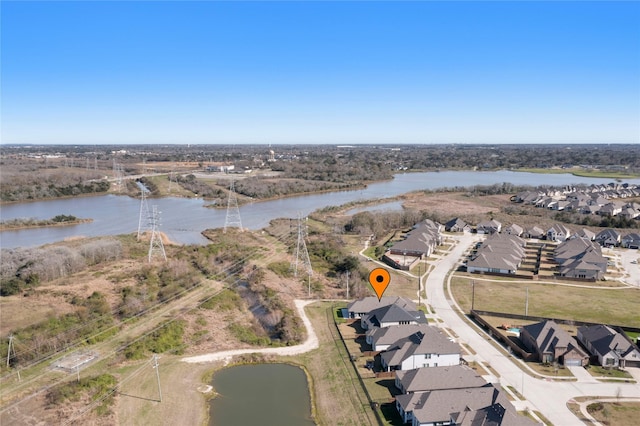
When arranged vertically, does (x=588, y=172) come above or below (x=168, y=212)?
above

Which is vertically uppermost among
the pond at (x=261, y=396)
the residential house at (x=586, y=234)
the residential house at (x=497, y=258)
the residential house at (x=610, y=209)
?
the residential house at (x=610, y=209)

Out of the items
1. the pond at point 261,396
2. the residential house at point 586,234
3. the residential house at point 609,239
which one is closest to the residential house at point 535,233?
the residential house at point 586,234

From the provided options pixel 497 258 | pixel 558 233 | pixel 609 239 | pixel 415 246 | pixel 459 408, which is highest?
pixel 558 233

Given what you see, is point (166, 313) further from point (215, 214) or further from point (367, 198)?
point (367, 198)

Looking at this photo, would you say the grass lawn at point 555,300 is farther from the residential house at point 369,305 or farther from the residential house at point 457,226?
the residential house at point 457,226

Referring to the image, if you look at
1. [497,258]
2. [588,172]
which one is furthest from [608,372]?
[588,172]

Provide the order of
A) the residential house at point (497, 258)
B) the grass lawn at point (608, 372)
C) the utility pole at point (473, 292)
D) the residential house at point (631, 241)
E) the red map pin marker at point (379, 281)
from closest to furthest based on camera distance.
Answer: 1. the grass lawn at point (608, 372)
2. the red map pin marker at point (379, 281)
3. the utility pole at point (473, 292)
4. the residential house at point (497, 258)
5. the residential house at point (631, 241)

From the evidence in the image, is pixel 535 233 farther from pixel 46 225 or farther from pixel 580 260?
pixel 46 225

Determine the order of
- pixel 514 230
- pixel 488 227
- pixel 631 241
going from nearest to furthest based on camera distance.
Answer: pixel 631 241 < pixel 514 230 < pixel 488 227

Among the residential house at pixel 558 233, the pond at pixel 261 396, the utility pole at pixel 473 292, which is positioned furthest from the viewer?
the residential house at pixel 558 233
